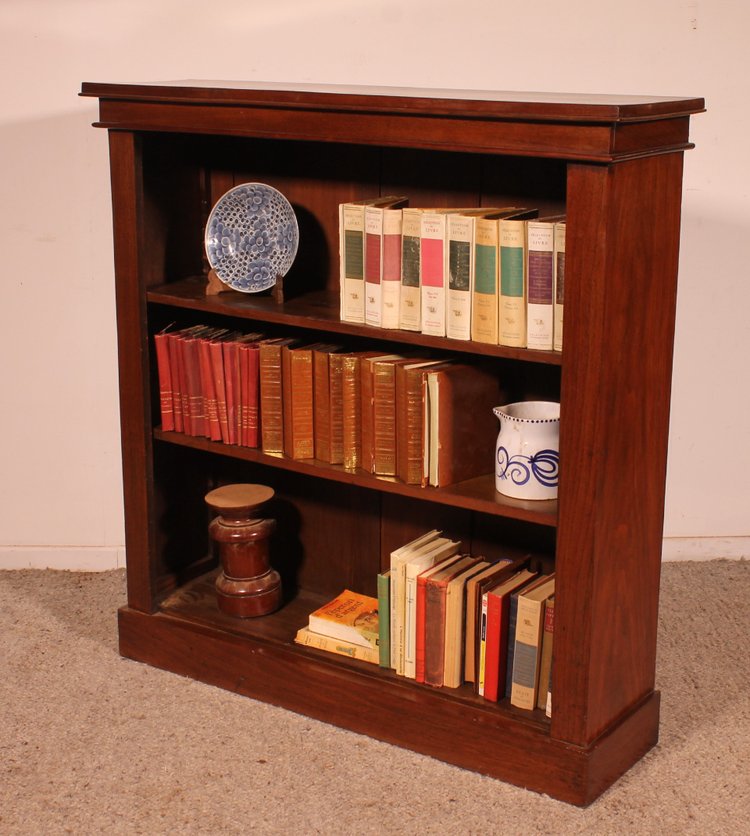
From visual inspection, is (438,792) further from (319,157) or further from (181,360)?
(319,157)

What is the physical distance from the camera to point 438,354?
105 inches

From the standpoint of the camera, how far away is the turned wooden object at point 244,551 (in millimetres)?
2867

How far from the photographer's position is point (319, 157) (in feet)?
9.26

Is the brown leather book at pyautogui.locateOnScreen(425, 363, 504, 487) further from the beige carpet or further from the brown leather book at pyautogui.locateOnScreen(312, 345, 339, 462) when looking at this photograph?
the beige carpet

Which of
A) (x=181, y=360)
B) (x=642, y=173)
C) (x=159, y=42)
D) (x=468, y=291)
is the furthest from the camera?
(x=159, y=42)

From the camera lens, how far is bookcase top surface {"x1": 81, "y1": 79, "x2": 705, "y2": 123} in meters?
2.05

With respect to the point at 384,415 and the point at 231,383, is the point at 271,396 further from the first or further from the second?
the point at 384,415

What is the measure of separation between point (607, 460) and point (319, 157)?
3.47 ft

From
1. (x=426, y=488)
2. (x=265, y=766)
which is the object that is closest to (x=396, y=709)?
(x=265, y=766)

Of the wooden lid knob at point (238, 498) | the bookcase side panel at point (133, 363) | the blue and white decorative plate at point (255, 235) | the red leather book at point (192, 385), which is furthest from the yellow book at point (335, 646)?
the blue and white decorative plate at point (255, 235)

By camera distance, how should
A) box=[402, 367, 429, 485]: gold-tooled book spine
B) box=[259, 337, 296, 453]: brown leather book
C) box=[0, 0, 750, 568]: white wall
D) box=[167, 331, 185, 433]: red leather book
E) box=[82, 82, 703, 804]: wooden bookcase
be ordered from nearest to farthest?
box=[82, 82, 703, 804]: wooden bookcase → box=[402, 367, 429, 485]: gold-tooled book spine → box=[259, 337, 296, 453]: brown leather book → box=[167, 331, 185, 433]: red leather book → box=[0, 0, 750, 568]: white wall

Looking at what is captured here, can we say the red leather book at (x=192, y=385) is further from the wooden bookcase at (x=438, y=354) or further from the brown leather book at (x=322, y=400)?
the brown leather book at (x=322, y=400)

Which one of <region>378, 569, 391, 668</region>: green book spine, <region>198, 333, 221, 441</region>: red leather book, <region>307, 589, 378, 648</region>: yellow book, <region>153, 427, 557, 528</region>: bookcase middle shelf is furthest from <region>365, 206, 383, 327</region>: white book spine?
<region>307, 589, 378, 648</region>: yellow book

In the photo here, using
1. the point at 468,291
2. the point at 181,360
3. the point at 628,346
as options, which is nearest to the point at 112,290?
the point at 181,360
